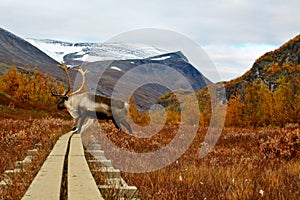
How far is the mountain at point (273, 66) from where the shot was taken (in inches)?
4760

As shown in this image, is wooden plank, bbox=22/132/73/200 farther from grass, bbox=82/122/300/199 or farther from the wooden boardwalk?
grass, bbox=82/122/300/199

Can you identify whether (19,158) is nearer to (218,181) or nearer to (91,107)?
(218,181)

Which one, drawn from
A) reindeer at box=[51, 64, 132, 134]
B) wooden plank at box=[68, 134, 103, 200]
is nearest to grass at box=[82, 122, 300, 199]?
wooden plank at box=[68, 134, 103, 200]

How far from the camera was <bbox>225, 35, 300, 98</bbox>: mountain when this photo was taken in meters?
121

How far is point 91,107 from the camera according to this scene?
1309 centimetres

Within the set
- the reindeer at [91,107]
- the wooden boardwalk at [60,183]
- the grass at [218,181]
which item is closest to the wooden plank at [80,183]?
the wooden boardwalk at [60,183]

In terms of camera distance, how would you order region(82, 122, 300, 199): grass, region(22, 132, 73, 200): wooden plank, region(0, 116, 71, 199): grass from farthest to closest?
1. region(82, 122, 300, 199): grass
2. region(0, 116, 71, 199): grass
3. region(22, 132, 73, 200): wooden plank

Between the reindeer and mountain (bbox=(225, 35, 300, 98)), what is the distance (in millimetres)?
107122

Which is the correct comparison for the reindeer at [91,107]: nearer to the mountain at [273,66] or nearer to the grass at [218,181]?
the grass at [218,181]

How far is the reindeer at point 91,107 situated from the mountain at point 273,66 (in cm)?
10712

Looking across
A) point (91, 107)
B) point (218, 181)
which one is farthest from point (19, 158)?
point (91, 107)

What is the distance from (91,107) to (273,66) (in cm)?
12826

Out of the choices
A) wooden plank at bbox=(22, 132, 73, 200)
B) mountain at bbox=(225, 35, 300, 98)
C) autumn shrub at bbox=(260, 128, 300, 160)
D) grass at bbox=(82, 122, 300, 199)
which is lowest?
autumn shrub at bbox=(260, 128, 300, 160)

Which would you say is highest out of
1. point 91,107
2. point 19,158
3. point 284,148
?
point 91,107
